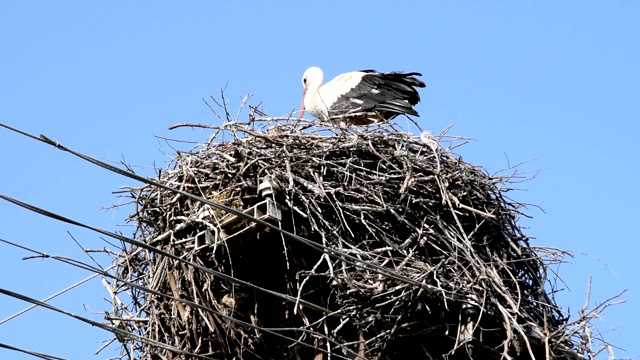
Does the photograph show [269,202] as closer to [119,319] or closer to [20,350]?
[119,319]

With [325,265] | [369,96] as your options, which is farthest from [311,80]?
[325,265]

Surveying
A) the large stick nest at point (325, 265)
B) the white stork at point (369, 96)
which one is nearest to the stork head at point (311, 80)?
the white stork at point (369, 96)

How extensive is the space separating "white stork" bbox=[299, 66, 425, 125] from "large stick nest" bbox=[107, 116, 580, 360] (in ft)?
6.33

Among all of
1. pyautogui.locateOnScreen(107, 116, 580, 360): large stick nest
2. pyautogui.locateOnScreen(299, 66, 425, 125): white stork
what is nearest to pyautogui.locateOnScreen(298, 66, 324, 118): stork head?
pyautogui.locateOnScreen(299, 66, 425, 125): white stork

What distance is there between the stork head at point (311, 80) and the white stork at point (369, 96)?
1.70 ft

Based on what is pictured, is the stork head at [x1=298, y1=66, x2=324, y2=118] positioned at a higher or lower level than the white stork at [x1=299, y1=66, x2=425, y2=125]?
higher

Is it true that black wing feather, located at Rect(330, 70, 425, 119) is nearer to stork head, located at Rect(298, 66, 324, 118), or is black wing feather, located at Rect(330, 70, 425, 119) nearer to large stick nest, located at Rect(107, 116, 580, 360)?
stork head, located at Rect(298, 66, 324, 118)

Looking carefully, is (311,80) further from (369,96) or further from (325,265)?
(325,265)

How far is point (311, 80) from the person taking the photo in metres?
10.9

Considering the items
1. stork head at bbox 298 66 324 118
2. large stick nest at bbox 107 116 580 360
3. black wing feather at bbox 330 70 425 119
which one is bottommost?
large stick nest at bbox 107 116 580 360

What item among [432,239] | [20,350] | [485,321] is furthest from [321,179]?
[20,350]

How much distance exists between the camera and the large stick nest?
6766mm

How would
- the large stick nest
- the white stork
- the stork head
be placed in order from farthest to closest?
the stork head < the white stork < the large stick nest

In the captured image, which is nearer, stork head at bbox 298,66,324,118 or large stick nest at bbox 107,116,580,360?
large stick nest at bbox 107,116,580,360
